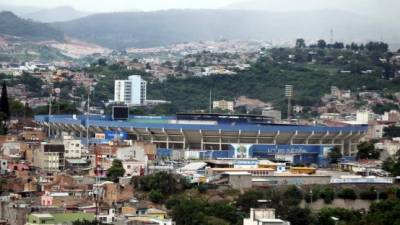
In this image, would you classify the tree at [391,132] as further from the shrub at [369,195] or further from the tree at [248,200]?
the tree at [248,200]

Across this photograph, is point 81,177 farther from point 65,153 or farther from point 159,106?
point 159,106

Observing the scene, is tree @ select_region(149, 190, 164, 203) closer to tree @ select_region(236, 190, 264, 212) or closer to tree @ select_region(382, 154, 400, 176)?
tree @ select_region(236, 190, 264, 212)

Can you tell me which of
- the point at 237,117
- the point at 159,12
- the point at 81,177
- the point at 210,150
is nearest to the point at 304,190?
the point at 81,177

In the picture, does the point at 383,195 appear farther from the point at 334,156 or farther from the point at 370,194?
the point at 334,156

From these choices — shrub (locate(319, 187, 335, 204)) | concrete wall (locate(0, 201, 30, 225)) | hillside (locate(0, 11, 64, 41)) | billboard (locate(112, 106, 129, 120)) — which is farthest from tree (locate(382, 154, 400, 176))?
hillside (locate(0, 11, 64, 41))

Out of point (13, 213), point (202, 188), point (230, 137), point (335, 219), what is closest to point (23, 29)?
point (230, 137)

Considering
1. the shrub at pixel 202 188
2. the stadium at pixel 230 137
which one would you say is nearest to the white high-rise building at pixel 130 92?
the stadium at pixel 230 137
